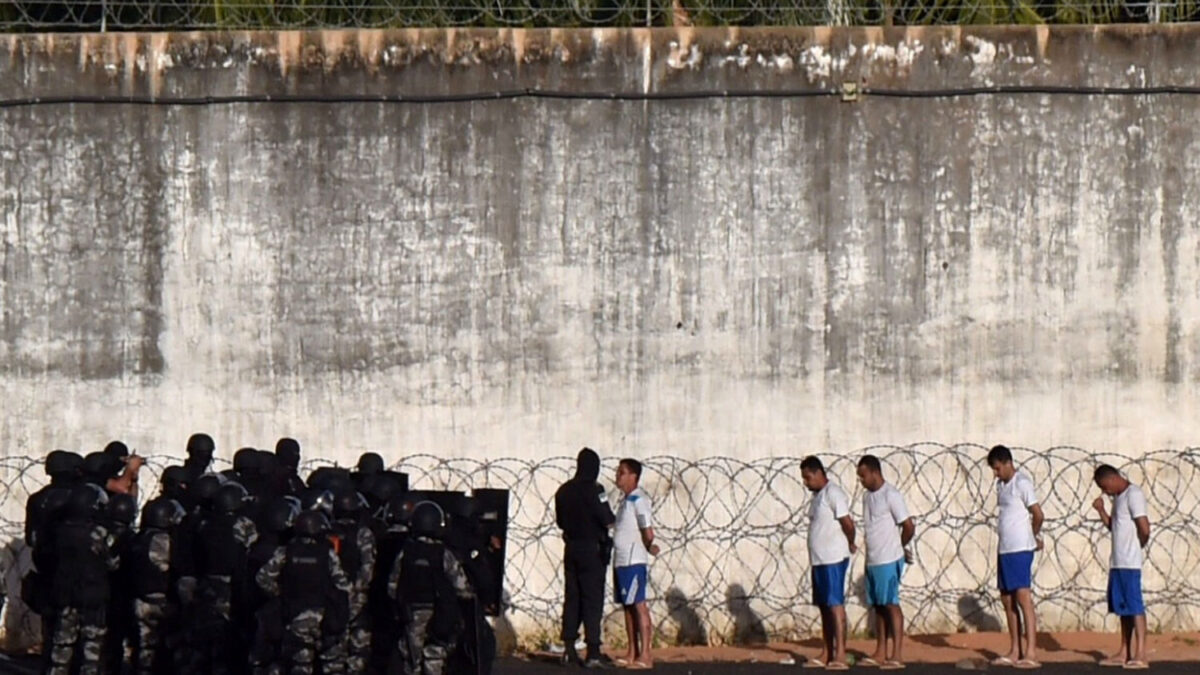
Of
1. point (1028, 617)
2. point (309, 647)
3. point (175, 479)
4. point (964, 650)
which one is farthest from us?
point (964, 650)

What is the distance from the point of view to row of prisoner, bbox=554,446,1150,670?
13.7 metres

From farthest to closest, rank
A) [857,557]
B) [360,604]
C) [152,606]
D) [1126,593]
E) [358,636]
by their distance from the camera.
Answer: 1. [857,557]
2. [1126,593]
3. [152,606]
4. [358,636]
5. [360,604]

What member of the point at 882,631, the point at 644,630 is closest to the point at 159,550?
the point at 644,630

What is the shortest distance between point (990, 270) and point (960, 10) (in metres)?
2.25

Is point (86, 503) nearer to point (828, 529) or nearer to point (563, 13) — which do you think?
point (828, 529)

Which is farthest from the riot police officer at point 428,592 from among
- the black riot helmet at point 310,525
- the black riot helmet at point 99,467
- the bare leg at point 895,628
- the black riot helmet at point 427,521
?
the bare leg at point 895,628

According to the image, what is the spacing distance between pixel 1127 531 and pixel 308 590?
17.1ft

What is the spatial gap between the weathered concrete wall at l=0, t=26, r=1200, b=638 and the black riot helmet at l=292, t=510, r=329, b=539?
292 cm

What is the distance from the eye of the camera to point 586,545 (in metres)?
14.1

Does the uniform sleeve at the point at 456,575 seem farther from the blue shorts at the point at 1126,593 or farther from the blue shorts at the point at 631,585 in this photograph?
the blue shorts at the point at 1126,593

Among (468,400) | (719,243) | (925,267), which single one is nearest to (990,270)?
(925,267)

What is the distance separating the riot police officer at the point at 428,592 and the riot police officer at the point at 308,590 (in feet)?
1.12

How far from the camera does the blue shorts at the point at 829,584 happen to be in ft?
45.6

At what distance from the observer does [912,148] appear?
48.7 feet
